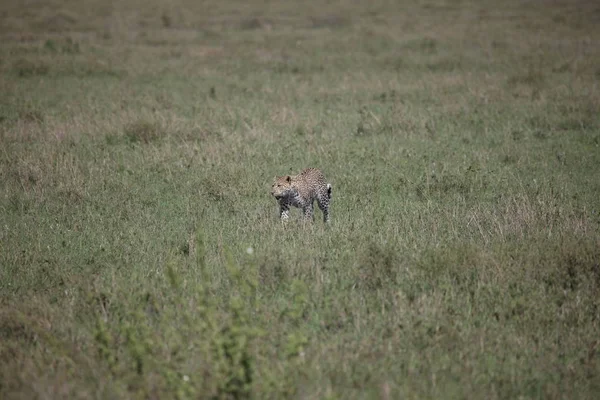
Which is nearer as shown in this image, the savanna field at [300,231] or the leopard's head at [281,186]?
the savanna field at [300,231]

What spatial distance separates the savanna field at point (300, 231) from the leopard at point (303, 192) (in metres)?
0.24

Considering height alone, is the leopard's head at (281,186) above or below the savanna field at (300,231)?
above

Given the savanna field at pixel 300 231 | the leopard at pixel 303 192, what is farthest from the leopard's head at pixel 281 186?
the savanna field at pixel 300 231

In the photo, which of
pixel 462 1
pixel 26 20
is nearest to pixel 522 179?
pixel 26 20

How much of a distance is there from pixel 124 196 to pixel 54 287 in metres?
3.45

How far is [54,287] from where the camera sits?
7.17 m

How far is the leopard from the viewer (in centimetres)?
940

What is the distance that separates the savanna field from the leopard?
238 mm

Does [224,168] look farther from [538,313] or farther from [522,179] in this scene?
[538,313]

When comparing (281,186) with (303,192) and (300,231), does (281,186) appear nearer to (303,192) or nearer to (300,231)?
(303,192)

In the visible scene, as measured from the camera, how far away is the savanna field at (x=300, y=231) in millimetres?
5320

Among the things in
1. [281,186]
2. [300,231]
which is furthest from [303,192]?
[300,231]

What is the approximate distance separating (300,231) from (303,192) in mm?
1040

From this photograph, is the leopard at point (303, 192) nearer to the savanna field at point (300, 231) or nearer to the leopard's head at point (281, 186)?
the leopard's head at point (281, 186)
